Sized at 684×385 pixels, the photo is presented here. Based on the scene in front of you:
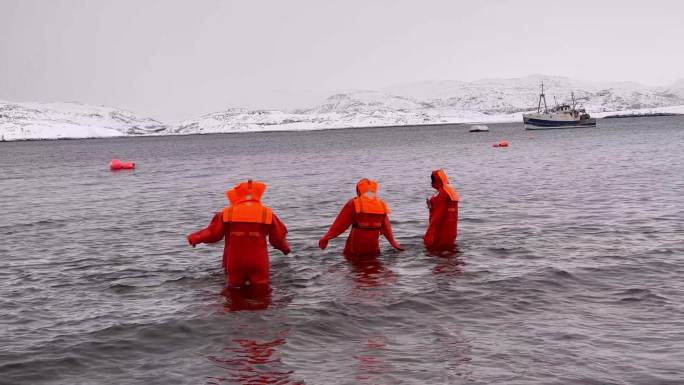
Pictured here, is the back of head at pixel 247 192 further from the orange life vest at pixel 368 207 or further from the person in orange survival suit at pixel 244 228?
the orange life vest at pixel 368 207

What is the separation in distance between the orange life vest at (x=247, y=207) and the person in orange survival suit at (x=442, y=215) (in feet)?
16.9

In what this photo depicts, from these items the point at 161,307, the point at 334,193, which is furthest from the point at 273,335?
the point at 334,193

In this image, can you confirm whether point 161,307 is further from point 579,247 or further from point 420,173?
point 420,173

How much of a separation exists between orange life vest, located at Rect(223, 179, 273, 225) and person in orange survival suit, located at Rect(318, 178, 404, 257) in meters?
2.65

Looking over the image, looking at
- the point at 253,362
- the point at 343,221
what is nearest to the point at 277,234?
the point at 343,221

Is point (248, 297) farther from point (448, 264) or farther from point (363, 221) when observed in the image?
point (448, 264)

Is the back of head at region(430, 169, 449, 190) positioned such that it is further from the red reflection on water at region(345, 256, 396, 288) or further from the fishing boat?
the fishing boat

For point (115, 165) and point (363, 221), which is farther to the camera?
point (115, 165)

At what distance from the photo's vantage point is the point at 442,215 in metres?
16.4

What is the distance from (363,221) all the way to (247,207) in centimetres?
346

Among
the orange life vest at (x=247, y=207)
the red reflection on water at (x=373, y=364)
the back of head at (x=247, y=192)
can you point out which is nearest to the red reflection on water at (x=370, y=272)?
the orange life vest at (x=247, y=207)

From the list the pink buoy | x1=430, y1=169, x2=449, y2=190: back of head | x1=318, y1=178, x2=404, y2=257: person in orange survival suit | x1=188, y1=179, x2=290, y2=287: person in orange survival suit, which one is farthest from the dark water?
the pink buoy

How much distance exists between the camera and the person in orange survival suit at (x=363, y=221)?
14688 millimetres

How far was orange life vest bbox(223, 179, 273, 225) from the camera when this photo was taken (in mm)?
12180
